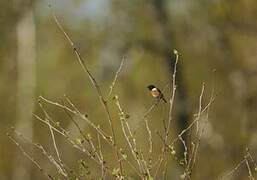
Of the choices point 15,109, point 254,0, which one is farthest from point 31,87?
point 254,0

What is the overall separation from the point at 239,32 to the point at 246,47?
2.27m

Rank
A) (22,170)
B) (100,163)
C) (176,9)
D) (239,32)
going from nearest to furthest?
(100,163) → (239,32) → (176,9) → (22,170)

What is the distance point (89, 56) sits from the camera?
67.0 ft

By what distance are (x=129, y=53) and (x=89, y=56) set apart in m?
0.94

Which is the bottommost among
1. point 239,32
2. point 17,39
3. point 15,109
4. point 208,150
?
point 208,150

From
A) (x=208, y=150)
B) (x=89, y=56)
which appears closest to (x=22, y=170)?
(x=89, y=56)

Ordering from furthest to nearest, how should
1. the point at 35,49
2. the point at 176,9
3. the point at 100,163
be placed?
the point at 35,49, the point at 176,9, the point at 100,163

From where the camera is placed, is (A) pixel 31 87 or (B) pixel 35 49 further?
(B) pixel 35 49

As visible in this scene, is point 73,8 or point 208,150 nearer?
point 208,150

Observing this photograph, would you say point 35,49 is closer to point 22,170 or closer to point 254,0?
point 22,170

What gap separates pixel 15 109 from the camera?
1106 inches

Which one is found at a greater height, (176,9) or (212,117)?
(176,9)

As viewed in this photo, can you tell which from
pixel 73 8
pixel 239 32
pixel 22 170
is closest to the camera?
pixel 239 32

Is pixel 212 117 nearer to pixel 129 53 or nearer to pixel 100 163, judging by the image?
pixel 129 53
